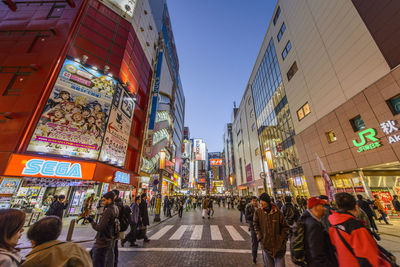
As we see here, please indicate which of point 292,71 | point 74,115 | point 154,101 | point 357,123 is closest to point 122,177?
point 74,115

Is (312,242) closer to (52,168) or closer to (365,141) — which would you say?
(365,141)

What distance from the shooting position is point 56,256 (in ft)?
5.04

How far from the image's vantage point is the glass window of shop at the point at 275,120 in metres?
22.1

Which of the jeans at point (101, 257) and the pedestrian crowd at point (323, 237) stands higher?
the pedestrian crowd at point (323, 237)

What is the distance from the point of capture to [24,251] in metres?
5.55

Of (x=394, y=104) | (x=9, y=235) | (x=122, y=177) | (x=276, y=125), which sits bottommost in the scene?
(x=9, y=235)

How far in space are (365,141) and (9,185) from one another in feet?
78.9

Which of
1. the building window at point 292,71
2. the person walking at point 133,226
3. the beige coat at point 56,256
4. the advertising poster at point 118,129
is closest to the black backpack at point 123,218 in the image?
A: the person walking at point 133,226

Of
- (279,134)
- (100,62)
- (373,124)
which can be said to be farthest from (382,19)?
(100,62)

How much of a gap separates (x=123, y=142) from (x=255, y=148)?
94.2ft

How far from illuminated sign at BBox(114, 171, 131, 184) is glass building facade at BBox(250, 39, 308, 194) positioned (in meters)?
17.0

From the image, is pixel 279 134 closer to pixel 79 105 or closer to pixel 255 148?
pixel 255 148

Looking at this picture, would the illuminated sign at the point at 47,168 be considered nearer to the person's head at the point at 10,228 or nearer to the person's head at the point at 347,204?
the person's head at the point at 10,228

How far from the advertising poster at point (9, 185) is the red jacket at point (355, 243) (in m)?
15.1
